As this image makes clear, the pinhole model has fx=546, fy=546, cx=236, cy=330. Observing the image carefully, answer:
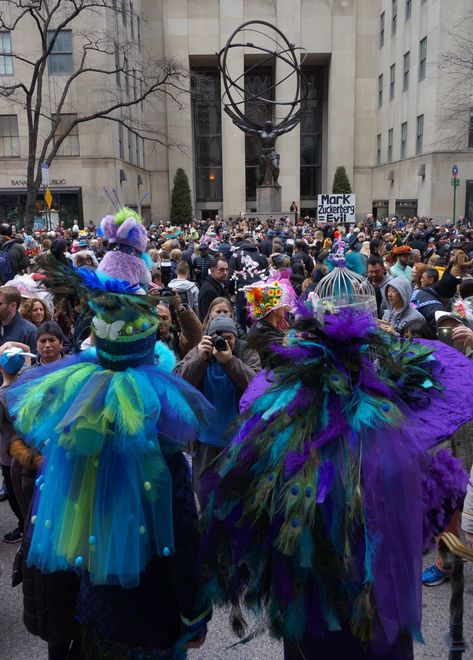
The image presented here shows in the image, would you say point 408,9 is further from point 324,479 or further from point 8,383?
point 324,479

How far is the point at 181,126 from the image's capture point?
130 feet

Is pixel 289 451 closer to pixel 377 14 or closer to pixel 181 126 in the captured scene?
pixel 181 126

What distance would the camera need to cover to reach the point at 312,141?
149 ft

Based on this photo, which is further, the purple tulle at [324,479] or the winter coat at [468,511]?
the winter coat at [468,511]

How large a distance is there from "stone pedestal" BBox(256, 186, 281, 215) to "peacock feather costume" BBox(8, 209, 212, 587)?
25204 mm

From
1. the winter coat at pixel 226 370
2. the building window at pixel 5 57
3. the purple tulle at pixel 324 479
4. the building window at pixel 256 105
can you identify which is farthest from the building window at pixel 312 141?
the purple tulle at pixel 324 479

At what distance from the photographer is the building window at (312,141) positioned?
144 ft

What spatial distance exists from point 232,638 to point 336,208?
12.7 metres

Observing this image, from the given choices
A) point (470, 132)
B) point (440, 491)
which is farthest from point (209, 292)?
point (470, 132)

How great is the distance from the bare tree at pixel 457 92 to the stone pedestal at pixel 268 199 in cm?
1013

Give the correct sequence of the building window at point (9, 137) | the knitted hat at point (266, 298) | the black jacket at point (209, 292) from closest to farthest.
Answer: the knitted hat at point (266, 298) → the black jacket at point (209, 292) → the building window at point (9, 137)

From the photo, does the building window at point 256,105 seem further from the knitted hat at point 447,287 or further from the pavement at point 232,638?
the pavement at point 232,638

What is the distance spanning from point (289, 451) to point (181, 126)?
40954 mm

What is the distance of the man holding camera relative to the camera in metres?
3.64
